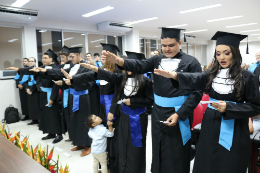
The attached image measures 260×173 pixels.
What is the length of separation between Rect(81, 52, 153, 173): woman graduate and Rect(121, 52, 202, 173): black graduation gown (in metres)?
0.31

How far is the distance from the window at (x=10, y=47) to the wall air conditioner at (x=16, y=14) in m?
0.66

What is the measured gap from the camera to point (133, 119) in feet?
7.09

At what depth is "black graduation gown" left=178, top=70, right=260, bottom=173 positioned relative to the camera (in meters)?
1.41

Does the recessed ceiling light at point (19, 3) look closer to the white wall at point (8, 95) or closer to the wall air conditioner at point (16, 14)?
the wall air conditioner at point (16, 14)

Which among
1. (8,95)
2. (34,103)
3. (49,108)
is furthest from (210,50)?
(49,108)

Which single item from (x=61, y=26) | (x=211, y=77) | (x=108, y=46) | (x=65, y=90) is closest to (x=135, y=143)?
(x=211, y=77)

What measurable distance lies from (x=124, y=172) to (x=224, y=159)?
112cm

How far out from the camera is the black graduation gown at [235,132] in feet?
4.62

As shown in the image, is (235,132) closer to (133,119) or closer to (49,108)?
(133,119)

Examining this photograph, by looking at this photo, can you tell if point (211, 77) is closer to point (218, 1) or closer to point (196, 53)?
point (218, 1)

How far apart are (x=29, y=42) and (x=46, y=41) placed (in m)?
0.87

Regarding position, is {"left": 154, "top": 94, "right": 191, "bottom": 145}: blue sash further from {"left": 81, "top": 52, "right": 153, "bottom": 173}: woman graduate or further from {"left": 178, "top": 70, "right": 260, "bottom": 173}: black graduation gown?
{"left": 81, "top": 52, "right": 153, "bottom": 173}: woman graduate

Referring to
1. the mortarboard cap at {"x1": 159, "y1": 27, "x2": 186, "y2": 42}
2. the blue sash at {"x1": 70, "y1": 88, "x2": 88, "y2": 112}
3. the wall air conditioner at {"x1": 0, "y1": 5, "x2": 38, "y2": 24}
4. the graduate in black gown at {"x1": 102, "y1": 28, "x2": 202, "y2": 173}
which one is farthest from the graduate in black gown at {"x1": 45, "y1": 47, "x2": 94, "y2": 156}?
the wall air conditioner at {"x1": 0, "y1": 5, "x2": 38, "y2": 24}

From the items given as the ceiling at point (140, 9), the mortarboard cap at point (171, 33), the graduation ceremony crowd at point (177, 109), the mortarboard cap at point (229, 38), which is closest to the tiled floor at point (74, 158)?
the graduation ceremony crowd at point (177, 109)
